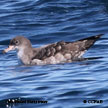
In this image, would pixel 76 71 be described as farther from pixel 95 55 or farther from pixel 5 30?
pixel 5 30

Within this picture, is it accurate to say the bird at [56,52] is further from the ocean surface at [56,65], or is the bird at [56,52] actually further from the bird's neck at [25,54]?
the ocean surface at [56,65]

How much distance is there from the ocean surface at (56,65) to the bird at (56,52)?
1.14 ft

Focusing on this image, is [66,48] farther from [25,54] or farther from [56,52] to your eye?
[25,54]

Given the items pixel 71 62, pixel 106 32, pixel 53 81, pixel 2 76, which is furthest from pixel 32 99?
pixel 106 32

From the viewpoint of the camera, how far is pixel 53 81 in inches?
542

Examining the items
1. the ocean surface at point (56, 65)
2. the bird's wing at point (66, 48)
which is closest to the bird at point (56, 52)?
the bird's wing at point (66, 48)

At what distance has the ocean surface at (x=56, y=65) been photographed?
1229 cm

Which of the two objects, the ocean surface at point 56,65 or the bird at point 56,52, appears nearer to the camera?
the ocean surface at point 56,65

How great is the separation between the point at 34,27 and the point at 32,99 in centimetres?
933

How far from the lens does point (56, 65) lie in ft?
52.5

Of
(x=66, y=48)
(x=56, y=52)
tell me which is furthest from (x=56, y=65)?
(x=66, y=48)

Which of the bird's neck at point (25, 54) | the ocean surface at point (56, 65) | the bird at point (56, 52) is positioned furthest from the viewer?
the bird's neck at point (25, 54)

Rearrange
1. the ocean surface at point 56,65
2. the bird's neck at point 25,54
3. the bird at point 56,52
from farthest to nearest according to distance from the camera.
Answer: the bird's neck at point 25,54
the bird at point 56,52
the ocean surface at point 56,65

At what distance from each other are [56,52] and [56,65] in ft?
1.98
